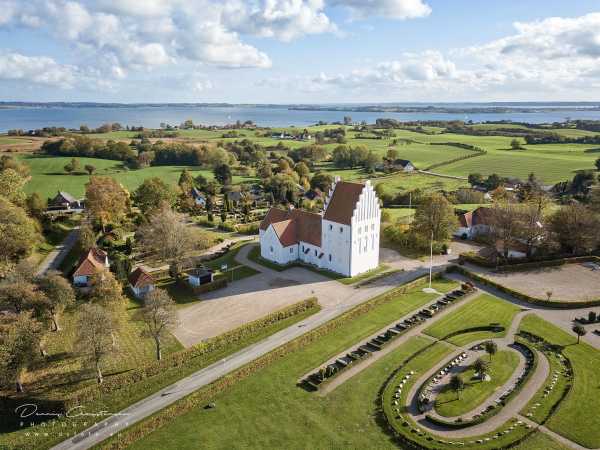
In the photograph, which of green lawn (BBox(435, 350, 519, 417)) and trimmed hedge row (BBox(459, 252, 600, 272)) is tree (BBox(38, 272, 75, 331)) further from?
trimmed hedge row (BBox(459, 252, 600, 272))

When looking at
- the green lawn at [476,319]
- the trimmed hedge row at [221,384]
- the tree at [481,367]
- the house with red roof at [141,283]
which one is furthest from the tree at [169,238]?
the tree at [481,367]

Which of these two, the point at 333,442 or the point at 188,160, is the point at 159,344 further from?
the point at 188,160

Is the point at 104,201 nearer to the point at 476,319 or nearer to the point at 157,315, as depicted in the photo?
the point at 157,315

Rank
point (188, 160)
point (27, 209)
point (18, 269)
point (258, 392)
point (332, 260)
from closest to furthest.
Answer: point (258, 392) < point (18, 269) < point (332, 260) < point (27, 209) < point (188, 160)

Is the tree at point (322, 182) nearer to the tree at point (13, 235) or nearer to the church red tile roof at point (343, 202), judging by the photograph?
the church red tile roof at point (343, 202)

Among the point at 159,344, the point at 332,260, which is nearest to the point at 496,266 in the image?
the point at 332,260

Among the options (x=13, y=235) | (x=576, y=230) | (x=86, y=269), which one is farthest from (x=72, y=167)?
(x=576, y=230)

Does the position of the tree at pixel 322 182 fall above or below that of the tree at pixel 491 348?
above
